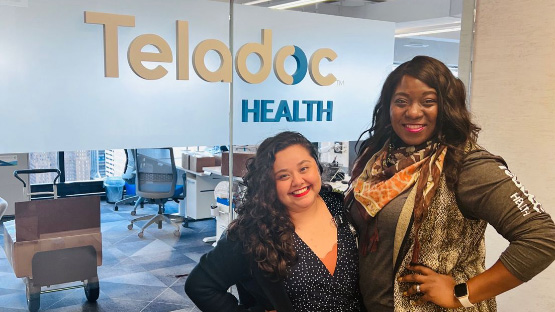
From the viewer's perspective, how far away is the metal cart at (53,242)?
239 cm

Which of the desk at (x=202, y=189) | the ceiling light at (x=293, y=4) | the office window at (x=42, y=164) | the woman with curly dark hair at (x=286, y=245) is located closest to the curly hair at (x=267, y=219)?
the woman with curly dark hair at (x=286, y=245)

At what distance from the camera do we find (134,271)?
2.85 m

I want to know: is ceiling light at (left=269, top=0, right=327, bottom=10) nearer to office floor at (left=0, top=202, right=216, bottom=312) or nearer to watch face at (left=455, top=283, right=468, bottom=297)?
office floor at (left=0, top=202, right=216, bottom=312)

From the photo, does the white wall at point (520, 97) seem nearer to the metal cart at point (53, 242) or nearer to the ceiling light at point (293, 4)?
the ceiling light at point (293, 4)

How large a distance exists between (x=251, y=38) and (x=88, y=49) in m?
0.83

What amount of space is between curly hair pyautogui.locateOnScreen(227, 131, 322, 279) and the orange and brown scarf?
21 centimetres

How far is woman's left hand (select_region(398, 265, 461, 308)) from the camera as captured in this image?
1.55m

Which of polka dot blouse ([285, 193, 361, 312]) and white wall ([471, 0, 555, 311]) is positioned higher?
white wall ([471, 0, 555, 311])

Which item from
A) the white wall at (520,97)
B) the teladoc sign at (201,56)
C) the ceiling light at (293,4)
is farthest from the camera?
the ceiling light at (293,4)

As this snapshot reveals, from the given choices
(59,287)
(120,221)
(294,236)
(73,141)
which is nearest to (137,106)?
(73,141)

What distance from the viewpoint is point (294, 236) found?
167 cm

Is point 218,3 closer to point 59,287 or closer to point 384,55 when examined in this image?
point 384,55

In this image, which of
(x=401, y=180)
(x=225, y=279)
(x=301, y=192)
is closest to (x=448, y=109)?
(x=401, y=180)

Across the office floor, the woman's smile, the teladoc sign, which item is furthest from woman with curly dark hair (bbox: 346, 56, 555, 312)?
the office floor
